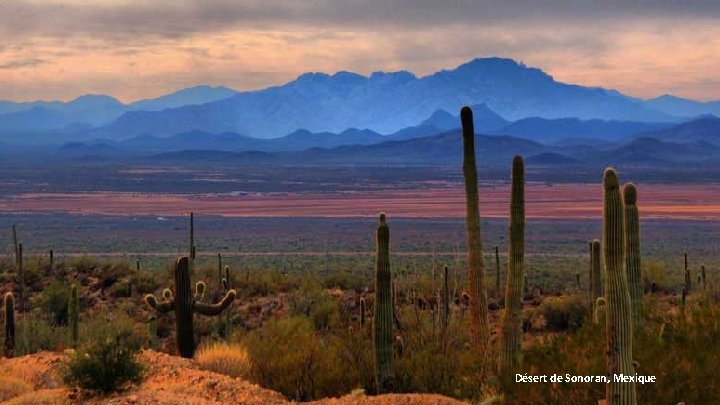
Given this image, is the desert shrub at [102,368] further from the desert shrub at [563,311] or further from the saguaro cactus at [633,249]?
the desert shrub at [563,311]

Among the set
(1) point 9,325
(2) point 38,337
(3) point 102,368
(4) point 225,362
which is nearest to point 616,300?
(3) point 102,368

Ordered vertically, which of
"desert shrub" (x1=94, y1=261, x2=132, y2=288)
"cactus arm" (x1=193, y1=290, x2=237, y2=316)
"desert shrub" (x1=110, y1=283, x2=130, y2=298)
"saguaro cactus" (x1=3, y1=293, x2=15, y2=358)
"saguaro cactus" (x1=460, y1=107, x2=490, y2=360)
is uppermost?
"saguaro cactus" (x1=460, y1=107, x2=490, y2=360)

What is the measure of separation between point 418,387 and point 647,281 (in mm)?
19779

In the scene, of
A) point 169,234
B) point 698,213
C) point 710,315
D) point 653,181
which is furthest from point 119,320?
point 653,181

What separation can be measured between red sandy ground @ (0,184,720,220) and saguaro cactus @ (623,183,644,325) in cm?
7276

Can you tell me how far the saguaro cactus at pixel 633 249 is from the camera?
11.7m

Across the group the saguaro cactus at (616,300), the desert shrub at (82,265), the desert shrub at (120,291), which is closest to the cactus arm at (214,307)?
the saguaro cactus at (616,300)

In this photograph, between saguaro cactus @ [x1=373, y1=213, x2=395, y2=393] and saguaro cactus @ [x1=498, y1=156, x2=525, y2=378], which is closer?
saguaro cactus @ [x1=498, y1=156, x2=525, y2=378]

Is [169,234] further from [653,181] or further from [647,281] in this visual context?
[653,181]

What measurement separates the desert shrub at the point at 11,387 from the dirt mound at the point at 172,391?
243mm

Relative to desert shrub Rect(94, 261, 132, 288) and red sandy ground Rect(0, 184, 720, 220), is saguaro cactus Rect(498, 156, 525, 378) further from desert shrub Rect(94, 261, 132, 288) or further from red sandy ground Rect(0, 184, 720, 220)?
red sandy ground Rect(0, 184, 720, 220)

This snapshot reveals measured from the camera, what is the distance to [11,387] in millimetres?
12477

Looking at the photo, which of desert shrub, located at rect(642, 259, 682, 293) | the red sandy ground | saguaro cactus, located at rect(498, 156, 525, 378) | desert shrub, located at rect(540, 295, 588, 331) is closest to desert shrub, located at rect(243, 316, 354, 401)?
saguaro cactus, located at rect(498, 156, 525, 378)

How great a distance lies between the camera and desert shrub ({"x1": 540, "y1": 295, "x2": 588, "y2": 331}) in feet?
76.3
